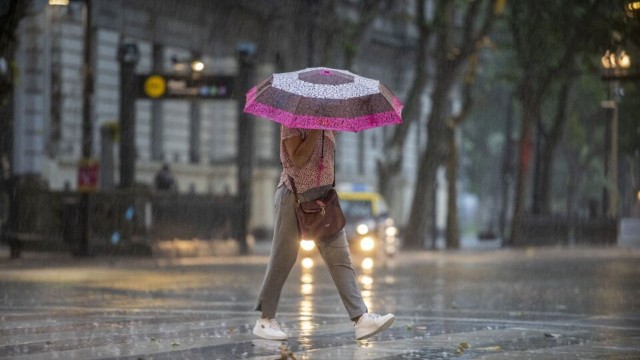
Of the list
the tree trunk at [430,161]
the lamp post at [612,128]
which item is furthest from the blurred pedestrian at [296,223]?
the tree trunk at [430,161]

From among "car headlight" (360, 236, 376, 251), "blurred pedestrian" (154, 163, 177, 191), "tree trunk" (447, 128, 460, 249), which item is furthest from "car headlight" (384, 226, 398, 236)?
"tree trunk" (447, 128, 460, 249)

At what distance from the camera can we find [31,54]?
38656mm

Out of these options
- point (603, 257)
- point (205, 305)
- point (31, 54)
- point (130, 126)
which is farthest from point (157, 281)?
point (31, 54)

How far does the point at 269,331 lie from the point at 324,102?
1665 mm

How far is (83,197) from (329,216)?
758 inches

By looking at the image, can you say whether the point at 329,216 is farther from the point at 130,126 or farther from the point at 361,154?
the point at 361,154

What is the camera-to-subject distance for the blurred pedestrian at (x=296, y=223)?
10.5m

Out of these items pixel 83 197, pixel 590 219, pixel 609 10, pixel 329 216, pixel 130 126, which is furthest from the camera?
pixel 590 219

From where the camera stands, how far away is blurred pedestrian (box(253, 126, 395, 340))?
412 inches

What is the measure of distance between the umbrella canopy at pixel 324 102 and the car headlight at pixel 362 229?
1996 cm

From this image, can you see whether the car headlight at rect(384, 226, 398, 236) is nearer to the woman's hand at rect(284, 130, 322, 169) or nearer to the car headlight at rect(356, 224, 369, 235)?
the car headlight at rect(356, 224, 369, 235)

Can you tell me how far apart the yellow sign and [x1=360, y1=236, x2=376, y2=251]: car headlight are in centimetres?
526

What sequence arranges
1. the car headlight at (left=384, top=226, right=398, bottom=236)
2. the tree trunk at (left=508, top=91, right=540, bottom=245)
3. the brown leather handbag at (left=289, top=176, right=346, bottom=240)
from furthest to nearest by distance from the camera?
the tree trunk at (left=508, top=91, right=540, bottom=245) < the car headlight at (left=384, top=226, right=398, bottom=236) < the brown leather handbag at (left=289, top=176, right=346, bottom=240)

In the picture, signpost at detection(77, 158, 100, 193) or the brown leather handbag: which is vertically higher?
signpost at detection(77, 158, 100, 193)
